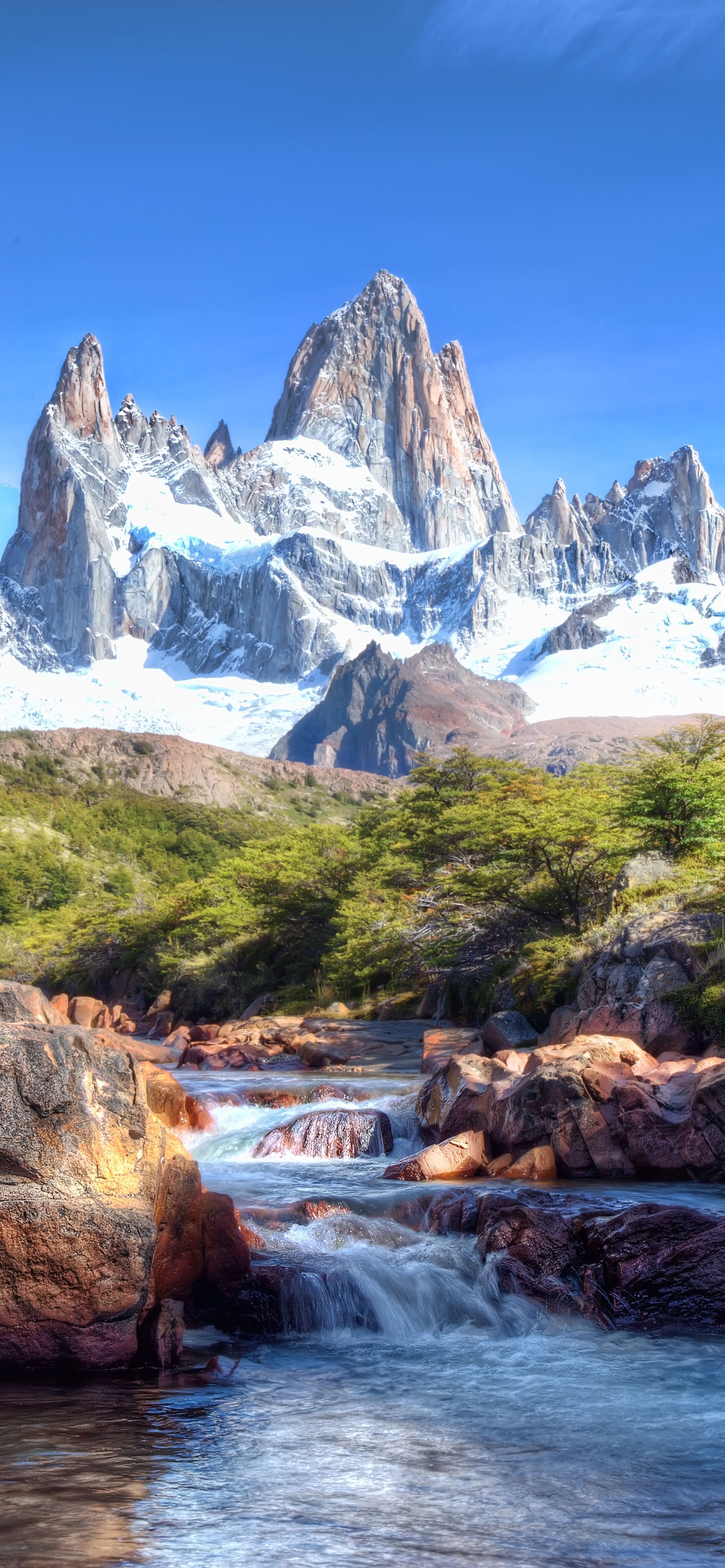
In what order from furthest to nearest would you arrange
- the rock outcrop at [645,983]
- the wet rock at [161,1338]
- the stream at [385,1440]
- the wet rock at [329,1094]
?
the wet rock at [329,1094], the rock outcrop at [645,983], the wet rock at [161,1338], the stream at [385,1440]

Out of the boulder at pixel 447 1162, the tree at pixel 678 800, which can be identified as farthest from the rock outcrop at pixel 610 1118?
the tree at pixel 678 800

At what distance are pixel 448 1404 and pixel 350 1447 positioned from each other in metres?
1.05

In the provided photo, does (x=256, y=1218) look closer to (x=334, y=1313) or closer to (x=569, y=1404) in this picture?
(x=334, y=1313)

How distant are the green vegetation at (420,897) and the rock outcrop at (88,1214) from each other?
10130 mm

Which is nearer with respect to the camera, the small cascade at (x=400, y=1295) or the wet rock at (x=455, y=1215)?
the small cascade at (x=400, y=1295)

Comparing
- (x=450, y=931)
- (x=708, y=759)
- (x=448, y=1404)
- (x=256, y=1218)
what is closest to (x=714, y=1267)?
(x=448, y=1404)

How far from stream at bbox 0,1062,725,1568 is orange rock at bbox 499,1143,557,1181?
243 cm

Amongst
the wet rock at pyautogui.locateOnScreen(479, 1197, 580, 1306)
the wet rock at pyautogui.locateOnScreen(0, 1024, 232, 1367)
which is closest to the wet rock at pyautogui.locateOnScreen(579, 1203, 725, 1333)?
the wet rock at pyautogui.locateOnScreen(479, 1197, 580, 1306)

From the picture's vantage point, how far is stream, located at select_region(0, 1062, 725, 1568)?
6035mm

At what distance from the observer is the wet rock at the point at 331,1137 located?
52.6 ft

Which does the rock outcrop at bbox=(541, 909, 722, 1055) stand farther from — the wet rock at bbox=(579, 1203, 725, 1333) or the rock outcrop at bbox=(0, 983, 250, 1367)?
the rock outcrop at bbox=(0, 983, 250, 1367)

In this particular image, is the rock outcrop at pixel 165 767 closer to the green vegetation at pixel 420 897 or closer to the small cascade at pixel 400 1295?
the green vegetation at pixel 420 897

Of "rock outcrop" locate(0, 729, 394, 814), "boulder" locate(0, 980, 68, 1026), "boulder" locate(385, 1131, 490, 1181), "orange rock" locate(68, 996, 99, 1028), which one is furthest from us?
"rock outcrop" locate(0, 729, 394, 814)

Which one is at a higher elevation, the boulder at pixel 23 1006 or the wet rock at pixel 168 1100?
the boulder at pixel 23 1006
